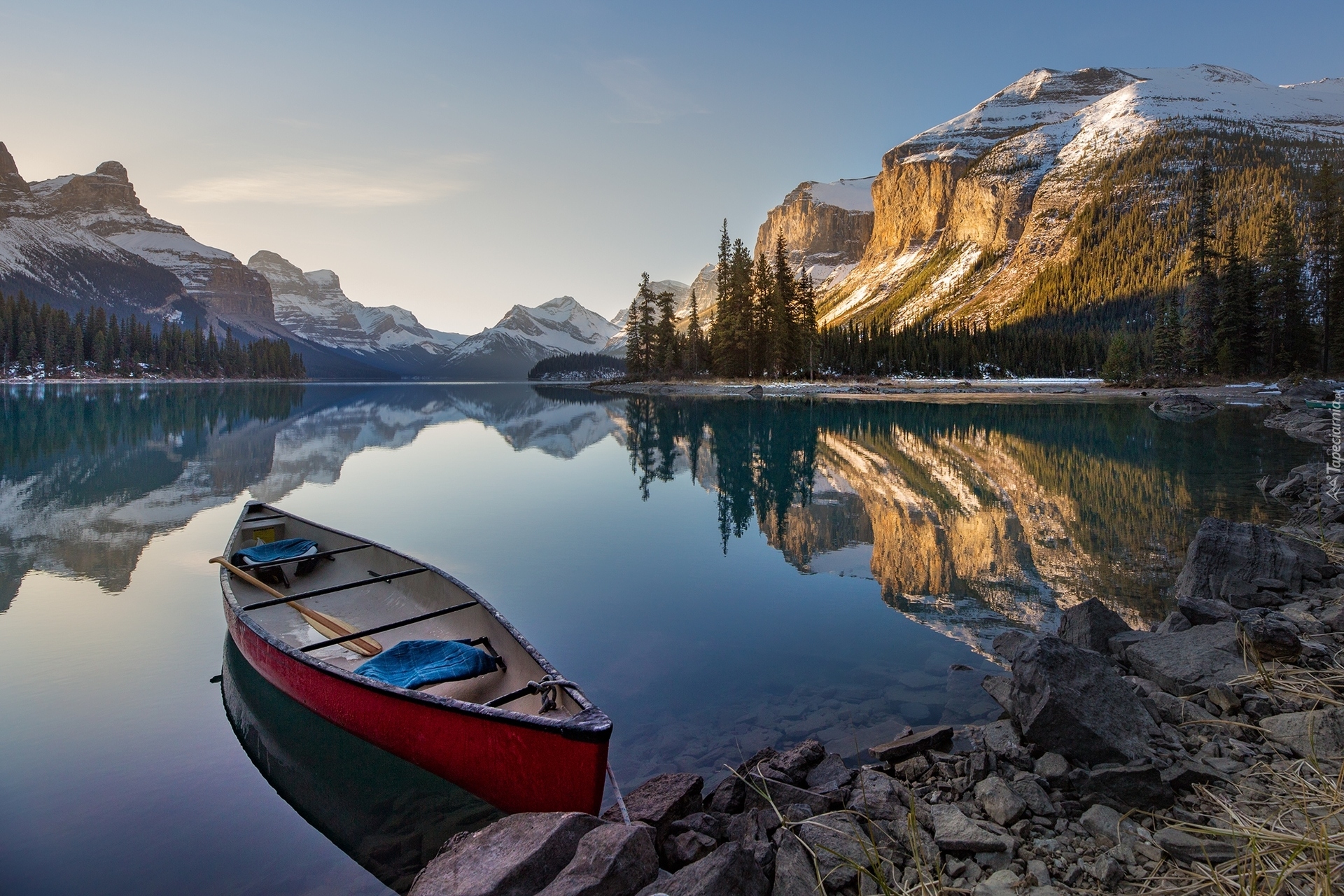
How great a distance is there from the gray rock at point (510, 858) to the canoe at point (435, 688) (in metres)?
0.34

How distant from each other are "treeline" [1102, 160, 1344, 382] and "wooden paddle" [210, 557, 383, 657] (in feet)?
267

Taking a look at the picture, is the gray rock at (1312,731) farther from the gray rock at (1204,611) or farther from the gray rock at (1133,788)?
the gray rock at (1204,611)

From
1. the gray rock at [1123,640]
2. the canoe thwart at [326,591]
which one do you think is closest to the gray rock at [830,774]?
the gray rock at [1123,640]

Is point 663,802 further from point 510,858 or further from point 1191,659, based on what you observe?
point 1191,659

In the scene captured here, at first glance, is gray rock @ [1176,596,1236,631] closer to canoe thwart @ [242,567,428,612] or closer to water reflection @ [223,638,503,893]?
water reflection @ [223,638,503,893]

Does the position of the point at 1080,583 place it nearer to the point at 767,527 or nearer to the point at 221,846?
the point at 767,527

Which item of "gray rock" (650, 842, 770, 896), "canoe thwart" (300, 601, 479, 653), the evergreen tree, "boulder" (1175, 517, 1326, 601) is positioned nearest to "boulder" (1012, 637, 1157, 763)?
"gray rock" (650, 842, 770, 896)

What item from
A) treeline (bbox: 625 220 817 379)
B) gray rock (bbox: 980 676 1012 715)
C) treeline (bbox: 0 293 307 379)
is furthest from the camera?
treeline (bbox: 0 293 307 379)

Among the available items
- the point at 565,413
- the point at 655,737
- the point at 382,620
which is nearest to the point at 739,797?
the point at 655,737

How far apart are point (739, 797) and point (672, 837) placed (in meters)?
0.94

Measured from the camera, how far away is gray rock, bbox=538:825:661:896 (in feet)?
13.7

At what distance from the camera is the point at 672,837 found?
17.2ft

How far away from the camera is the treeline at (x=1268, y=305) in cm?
6556

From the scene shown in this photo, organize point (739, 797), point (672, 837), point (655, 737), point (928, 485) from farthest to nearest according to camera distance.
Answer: point (928, 485)
point (655, 737)
point (739, 797)
point (672, 837)
